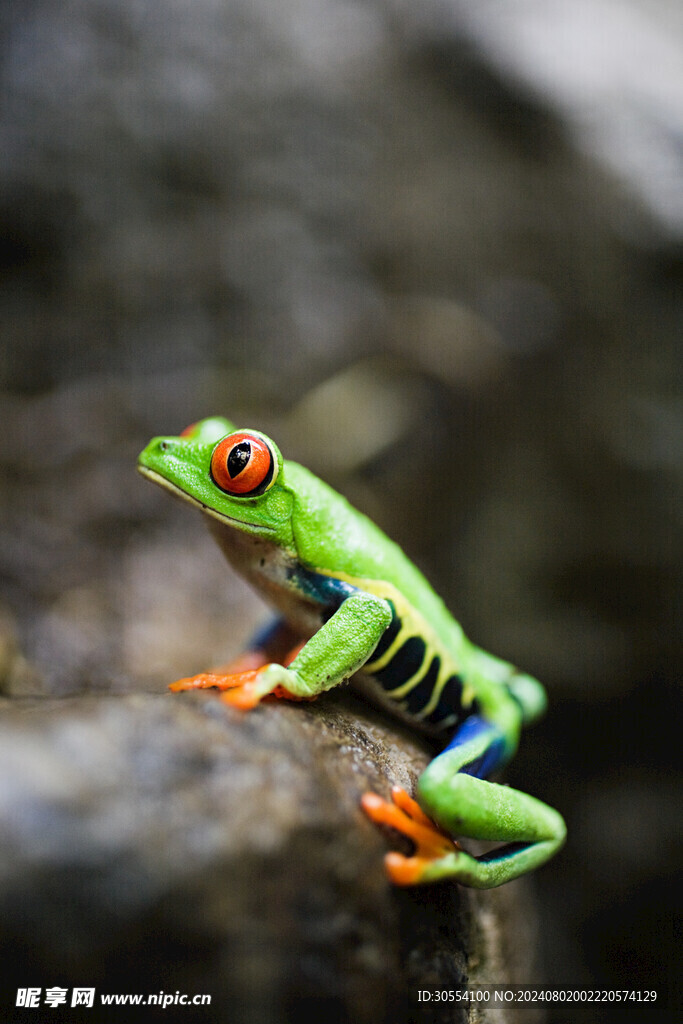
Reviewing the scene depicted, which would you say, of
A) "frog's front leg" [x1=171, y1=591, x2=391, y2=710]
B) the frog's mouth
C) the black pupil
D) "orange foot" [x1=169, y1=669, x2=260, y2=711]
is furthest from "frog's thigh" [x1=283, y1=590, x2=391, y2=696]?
the black pupil

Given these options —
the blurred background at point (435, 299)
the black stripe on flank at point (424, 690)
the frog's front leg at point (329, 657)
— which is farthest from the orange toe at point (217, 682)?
the blurred background at point (435, 299)

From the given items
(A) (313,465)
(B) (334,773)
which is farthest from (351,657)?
(A) (313,465)

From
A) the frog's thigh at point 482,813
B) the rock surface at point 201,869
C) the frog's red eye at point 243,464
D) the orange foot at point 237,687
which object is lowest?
the rock surface at point 201,869

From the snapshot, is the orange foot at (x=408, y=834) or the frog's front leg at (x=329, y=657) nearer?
the orange foot at (x=408, y=834)

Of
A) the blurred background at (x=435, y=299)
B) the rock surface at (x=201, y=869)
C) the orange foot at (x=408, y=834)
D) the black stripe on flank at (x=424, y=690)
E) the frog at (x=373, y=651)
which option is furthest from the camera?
the blurred background at (x=435, y=299)

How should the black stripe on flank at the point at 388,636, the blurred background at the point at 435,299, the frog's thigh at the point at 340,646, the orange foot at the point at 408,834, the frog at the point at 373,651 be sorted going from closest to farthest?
the orange foot at the point at 408,834 < the frog at the point at 373,651 < the frog's thigh at the point at 340,646 < the black stripe on flank at the point at 388,636 < the blurred background at the point at 435,299

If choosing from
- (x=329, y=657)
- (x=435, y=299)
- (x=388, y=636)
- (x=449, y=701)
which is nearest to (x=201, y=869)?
(x=329, y=657)

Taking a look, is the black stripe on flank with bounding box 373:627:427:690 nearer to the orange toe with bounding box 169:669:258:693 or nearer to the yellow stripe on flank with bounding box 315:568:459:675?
the yellow stripe on flank with bounding box 315:568:459:675

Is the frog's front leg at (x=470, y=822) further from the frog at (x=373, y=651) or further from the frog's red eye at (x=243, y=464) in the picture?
the frog's red eye at (x=243, y=464)
